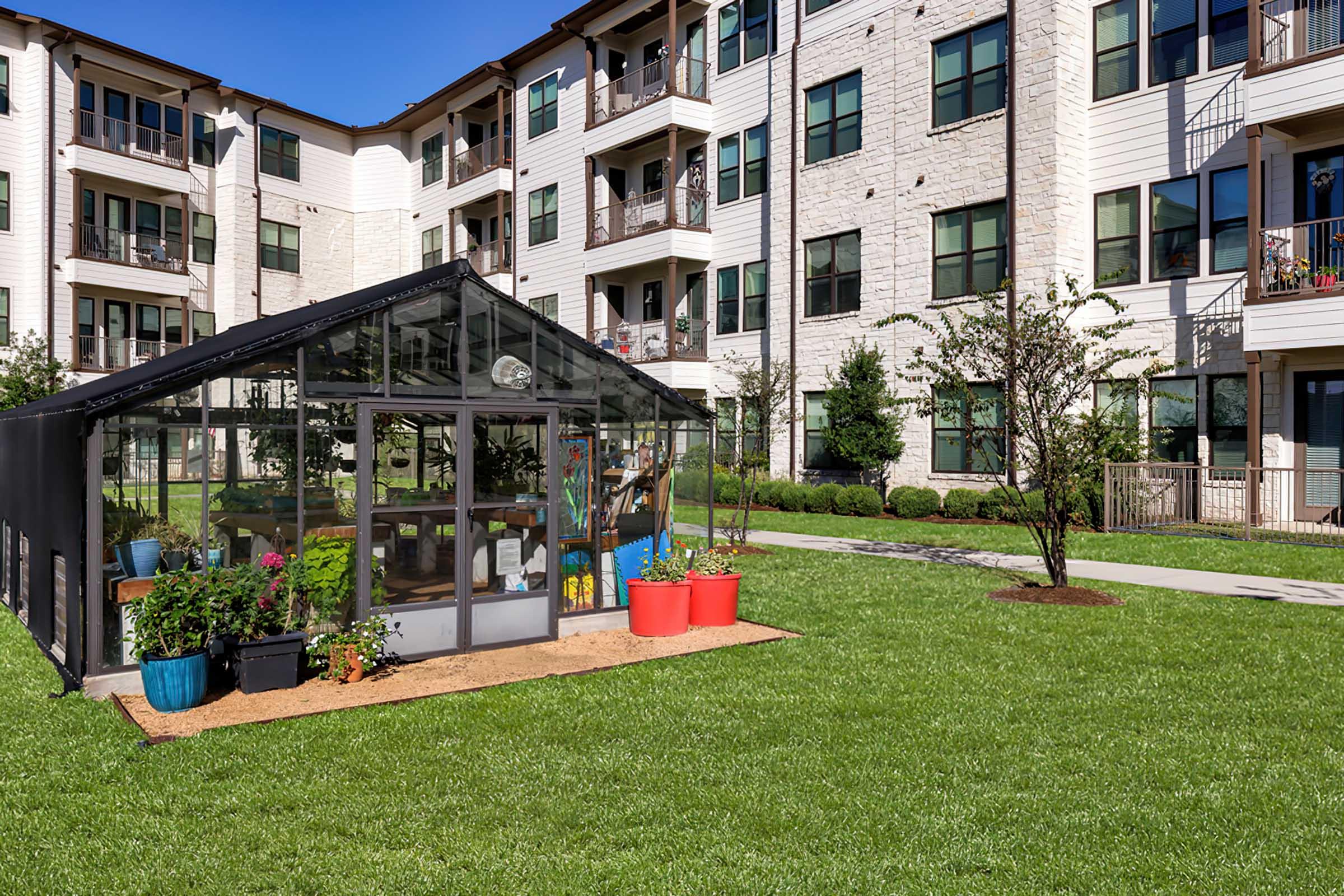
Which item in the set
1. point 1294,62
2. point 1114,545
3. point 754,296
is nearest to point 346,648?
point 1114,545

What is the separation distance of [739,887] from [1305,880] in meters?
2.71

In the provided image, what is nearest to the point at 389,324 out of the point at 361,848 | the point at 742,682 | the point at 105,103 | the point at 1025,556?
the point at 742,682

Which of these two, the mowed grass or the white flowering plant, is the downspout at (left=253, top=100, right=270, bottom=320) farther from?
the white flowering plant

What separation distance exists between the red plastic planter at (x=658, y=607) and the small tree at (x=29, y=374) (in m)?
20.0

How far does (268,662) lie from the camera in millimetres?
8055

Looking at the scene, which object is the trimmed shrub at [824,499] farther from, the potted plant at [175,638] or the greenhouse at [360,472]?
the potted plant at [175,638]

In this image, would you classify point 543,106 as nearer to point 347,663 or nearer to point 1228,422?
point 1228,422

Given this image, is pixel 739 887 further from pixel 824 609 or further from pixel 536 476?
pixel 824 609

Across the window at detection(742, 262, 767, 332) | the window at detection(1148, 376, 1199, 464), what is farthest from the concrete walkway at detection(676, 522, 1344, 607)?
the window at detection(742, 262, 767, 332)

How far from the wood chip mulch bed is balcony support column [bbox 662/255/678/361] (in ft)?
60.3

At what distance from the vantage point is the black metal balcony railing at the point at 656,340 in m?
29.2

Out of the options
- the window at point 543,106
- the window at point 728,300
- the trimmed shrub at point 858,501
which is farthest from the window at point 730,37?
the trimmed shrub at point 858,501

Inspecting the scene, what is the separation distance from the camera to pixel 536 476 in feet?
33.3

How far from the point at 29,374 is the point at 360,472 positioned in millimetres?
23607
